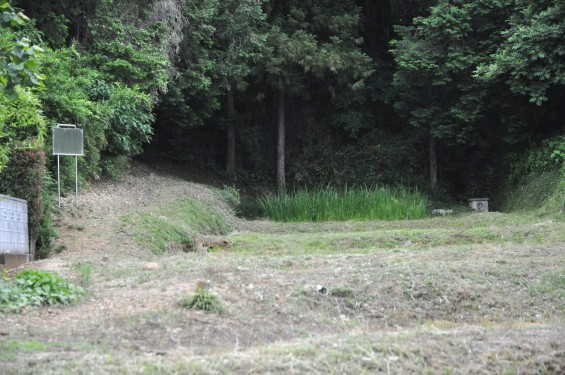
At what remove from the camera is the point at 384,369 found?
4242 mm

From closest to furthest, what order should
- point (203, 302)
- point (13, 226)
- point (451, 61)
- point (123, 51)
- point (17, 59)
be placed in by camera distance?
point (17, 59) → point (203, 302) → point (13, 226) → point (123, 51) → point (451, 61)

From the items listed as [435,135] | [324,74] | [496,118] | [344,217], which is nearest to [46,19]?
[344,217]

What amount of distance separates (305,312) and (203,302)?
3.08ft

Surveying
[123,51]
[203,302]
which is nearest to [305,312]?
[203,302]

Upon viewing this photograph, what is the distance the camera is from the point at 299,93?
69.3 ft

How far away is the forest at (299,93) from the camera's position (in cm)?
1285

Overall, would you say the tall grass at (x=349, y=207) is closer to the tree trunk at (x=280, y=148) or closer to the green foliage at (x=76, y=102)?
the tree trunk at (x=280, y=148)

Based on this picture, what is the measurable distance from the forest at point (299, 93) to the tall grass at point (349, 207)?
3311mm

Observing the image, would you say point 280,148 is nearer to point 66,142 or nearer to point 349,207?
point 349,207

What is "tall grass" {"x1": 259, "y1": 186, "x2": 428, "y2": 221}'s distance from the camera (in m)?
15.9

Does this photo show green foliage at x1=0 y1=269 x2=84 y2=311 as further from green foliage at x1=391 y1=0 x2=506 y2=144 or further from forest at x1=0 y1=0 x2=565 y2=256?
green foliage at x1=391 y1=0 x2=506 y2=144

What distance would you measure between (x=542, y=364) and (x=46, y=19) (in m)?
11.7

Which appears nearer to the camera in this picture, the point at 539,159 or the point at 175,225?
the point at 175,225

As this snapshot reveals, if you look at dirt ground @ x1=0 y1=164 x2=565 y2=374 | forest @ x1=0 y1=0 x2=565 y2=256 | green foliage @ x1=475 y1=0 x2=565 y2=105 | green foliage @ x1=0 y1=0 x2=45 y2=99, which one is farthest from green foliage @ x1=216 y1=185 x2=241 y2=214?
green foliage @ x1=0 y1=0 x2=45 y2=99
